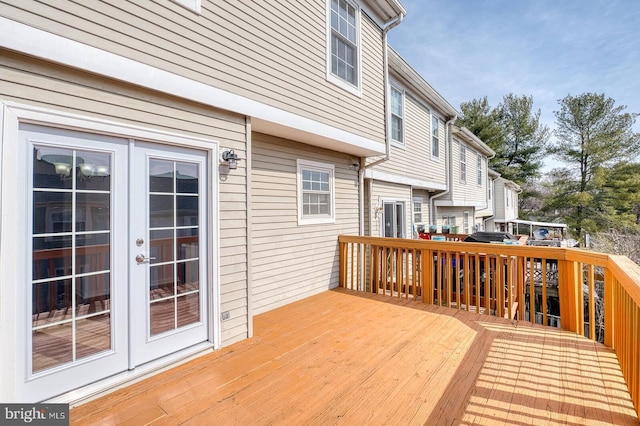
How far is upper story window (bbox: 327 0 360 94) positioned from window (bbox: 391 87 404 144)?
2457 millimetres

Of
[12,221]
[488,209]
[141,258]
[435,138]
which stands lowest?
[141,258]

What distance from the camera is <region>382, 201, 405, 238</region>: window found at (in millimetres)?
7422

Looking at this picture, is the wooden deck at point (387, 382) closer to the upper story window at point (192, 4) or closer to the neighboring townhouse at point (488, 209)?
the upper story window at point (192, 4)

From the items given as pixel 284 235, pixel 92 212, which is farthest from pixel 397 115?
pixel 92 212

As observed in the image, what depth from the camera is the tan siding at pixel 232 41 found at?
7.16ft

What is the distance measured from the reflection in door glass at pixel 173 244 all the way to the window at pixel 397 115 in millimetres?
5899

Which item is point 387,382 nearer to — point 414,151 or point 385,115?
point 385,115

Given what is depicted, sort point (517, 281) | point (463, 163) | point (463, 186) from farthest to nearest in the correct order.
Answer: point (463, 163)
point (463, 186)
point (517, 281)

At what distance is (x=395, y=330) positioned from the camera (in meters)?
3.59

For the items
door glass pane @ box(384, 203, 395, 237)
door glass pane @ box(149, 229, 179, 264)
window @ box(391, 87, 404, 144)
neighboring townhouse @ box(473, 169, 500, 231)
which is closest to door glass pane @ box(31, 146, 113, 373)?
door glass pane @ box(149, 229, 179, 264)

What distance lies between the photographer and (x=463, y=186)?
12117 mm

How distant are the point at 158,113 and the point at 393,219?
6.21 m

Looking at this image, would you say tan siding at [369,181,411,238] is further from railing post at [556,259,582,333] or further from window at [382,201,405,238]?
railing post at [556,259,582,333]

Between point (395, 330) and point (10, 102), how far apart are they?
157 inches
